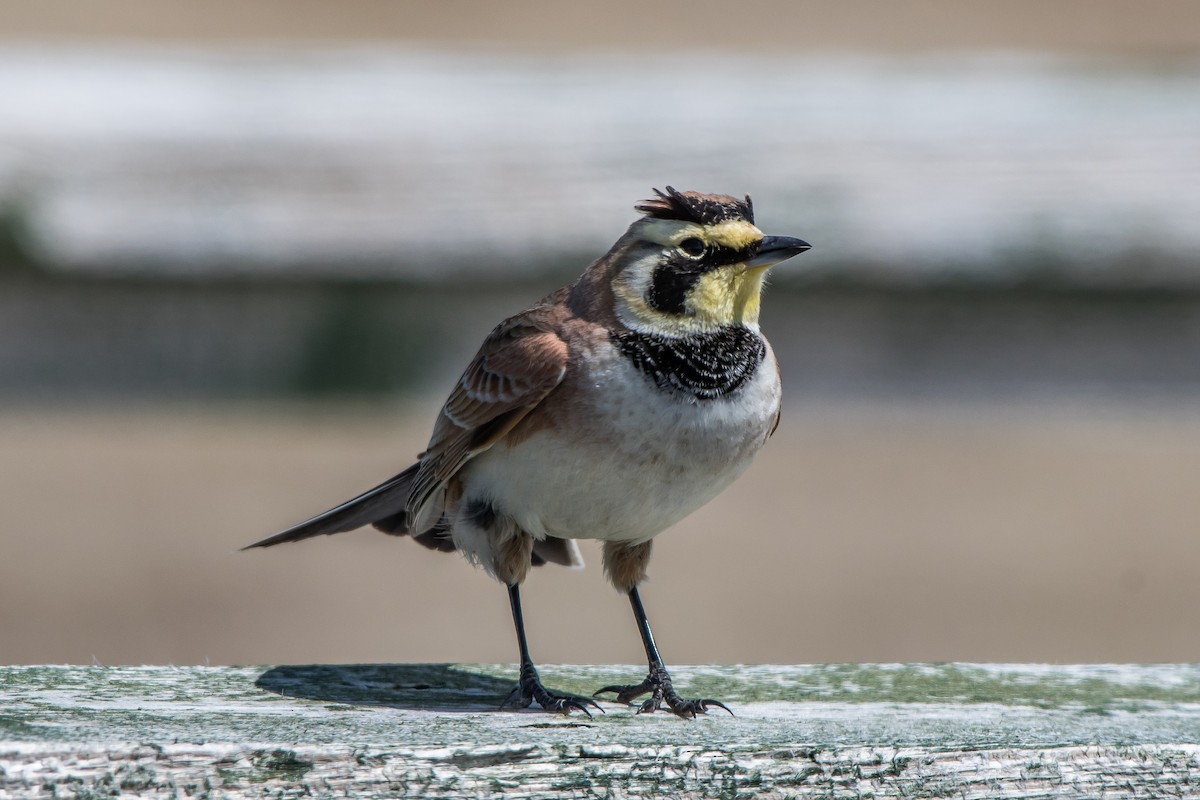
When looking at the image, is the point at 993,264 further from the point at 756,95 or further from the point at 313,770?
the point at 313,770

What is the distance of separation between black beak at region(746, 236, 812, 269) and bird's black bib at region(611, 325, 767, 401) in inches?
8.0

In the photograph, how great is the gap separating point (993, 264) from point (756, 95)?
2.62ft

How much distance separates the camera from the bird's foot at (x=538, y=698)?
8.81ft

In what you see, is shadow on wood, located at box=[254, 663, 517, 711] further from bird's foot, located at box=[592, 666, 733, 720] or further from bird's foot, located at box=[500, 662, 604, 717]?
bird's foot, located at box=[592, 666, 733, 720]

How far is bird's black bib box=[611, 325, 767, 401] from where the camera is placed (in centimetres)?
318

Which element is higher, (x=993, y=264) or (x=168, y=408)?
(x=993, y=264)

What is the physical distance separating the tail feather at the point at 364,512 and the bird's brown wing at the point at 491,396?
7 centimetres

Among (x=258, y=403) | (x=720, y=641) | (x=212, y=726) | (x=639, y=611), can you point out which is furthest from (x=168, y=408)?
(x=720, y=641)

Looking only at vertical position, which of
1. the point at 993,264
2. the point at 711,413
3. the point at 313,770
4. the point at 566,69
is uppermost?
the point at 566,69

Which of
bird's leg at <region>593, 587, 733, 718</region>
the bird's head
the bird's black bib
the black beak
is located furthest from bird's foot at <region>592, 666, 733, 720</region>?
the black beak

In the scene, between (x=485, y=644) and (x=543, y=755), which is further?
(x=485, y=644)

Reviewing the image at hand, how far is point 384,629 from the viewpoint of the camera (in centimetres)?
578

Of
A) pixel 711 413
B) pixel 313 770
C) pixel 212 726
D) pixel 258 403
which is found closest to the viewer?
pixel 313 770

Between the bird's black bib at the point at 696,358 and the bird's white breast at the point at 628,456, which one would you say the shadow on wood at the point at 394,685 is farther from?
the bird's black bib at the point at 696,358
